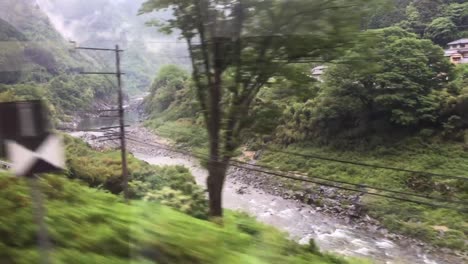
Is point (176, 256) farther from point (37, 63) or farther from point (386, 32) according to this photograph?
point (386, 32)

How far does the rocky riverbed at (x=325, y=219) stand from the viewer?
7.24m

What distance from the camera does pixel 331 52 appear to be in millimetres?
4895

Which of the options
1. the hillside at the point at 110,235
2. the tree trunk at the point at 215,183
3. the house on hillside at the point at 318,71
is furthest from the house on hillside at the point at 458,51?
the hillside at the point at 110,235

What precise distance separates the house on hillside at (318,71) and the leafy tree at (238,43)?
370mm

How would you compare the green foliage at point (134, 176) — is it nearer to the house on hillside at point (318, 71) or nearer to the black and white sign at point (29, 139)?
the house on hillside at point (318, 71)

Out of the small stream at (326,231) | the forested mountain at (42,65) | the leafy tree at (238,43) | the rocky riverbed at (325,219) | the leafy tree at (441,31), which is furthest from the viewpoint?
the leafy tree at (441,31)

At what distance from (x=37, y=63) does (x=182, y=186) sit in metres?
2.45

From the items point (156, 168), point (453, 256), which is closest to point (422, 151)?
point (453, 256)

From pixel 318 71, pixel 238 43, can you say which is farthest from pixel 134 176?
pixel 318 71

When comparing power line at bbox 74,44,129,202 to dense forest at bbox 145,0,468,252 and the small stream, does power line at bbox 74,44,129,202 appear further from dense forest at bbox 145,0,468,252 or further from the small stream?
the small stream

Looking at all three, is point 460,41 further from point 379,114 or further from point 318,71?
point 318,71

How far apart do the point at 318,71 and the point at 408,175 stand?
119 inches

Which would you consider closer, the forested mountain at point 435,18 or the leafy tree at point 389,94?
the leafy tree at point 389,94

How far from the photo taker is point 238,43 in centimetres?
495
